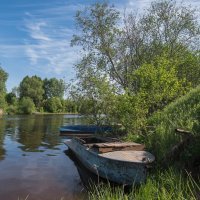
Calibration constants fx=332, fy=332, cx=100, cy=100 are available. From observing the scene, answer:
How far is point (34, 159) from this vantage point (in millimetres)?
18828

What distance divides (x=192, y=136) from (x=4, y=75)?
282 ft

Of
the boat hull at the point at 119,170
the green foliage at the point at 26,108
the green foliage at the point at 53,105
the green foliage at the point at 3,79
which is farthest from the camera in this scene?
the green foliage at the point at 53,105

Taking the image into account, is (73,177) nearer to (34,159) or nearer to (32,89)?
(34,159)

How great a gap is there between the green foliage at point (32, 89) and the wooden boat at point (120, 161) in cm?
10231

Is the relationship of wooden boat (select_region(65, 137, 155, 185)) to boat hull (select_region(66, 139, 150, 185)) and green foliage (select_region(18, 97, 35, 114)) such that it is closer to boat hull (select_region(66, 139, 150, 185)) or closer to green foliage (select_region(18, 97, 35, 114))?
boat hull (select_region(66, 139, 150, 185))

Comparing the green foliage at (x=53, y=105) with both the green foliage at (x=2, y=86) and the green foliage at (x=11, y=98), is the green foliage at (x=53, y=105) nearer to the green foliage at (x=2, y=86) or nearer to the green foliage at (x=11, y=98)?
the green foliage at (x=11, y=98)

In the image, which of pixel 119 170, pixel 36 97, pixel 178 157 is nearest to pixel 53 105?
pixel 36 97

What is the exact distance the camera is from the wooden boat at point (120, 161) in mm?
11375

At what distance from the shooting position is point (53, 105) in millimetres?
115750

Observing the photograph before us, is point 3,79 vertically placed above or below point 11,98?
above

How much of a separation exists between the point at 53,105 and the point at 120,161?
10525cm

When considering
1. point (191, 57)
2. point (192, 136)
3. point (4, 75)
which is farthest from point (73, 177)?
point (4, 75)

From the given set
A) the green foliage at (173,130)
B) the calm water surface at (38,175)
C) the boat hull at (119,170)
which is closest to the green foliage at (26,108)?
the calm water surface at (38,175)

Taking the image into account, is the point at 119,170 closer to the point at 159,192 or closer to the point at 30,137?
the point at 159,192
